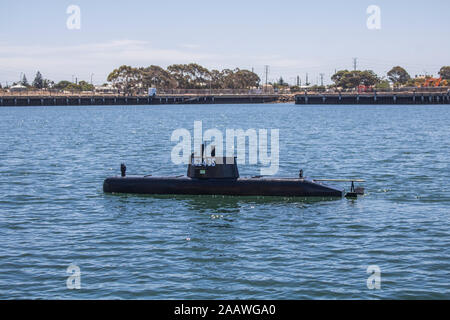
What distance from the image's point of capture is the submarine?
105ft

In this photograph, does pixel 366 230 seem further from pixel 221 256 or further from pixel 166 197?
pixel 166 197

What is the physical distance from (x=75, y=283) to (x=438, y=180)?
90.0 ft

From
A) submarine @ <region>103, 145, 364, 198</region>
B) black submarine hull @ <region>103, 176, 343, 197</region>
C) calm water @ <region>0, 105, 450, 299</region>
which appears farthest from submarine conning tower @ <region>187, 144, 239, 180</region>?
calm water @ <region>0, 105, 450, 299</region>

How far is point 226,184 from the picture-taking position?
32.3 m

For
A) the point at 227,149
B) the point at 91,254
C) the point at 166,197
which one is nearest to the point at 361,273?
the point at 91,254

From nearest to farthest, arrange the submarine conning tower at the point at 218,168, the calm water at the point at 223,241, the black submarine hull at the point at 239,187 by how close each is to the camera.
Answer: the calm water at the point at 223,241 < the black submarine hull at the point at 239,187 < the submarine conning tower at the point at 218,168

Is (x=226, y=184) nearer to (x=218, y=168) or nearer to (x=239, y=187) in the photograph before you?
(x=239, y=187)

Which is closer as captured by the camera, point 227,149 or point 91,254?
point 91,254

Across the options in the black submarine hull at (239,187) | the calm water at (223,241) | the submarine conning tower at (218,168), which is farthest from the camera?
the submarine conning tower at (218,168)

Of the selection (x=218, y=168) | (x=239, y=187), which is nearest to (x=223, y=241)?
(x=239, y=187)

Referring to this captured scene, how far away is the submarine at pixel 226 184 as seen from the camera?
105 ft

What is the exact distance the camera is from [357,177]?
135 ft

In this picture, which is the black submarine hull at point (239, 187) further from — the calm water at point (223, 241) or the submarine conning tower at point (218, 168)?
the calm water at point (223, 241)

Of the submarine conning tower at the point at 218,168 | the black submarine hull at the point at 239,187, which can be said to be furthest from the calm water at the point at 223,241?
the submarine conning tower at the point at 218,168
